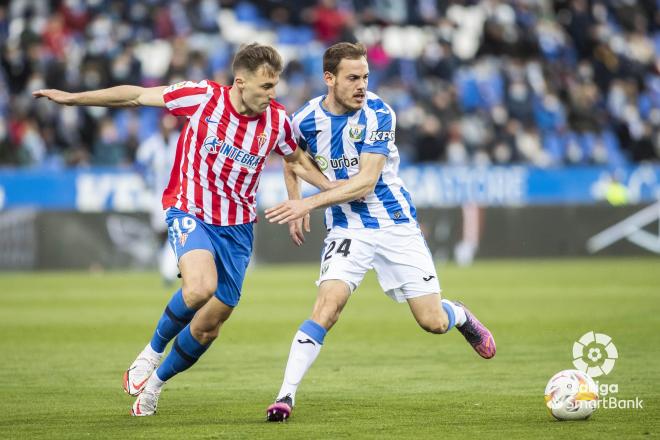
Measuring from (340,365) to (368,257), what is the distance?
2.33 m

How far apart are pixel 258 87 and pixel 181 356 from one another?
1.85m

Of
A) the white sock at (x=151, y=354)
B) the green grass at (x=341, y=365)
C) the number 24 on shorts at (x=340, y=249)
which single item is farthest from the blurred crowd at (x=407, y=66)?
the white sock at (x=151, y=354)

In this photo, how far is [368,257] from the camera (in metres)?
7.99

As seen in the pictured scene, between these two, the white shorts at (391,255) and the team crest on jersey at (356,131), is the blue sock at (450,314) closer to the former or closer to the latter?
the white shorts at (391,255)

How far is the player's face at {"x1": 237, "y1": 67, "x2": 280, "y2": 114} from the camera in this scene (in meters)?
7.50

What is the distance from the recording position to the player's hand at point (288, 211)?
7258 mm

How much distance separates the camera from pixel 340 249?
791cm

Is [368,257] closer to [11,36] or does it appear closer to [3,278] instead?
[3,278]

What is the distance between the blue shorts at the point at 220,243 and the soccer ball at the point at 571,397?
7.15 ft


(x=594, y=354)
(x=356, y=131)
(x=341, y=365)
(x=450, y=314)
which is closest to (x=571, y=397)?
(x=450, y=314)

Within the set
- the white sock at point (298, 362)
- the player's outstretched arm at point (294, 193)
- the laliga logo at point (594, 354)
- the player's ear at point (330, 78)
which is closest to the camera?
the white sock at point (298, 362)

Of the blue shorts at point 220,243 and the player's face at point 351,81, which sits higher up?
the player's face at point 351,81

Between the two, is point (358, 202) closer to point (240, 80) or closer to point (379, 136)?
point (379, 136)

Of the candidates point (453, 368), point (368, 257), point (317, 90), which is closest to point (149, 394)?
point (368, 257)
